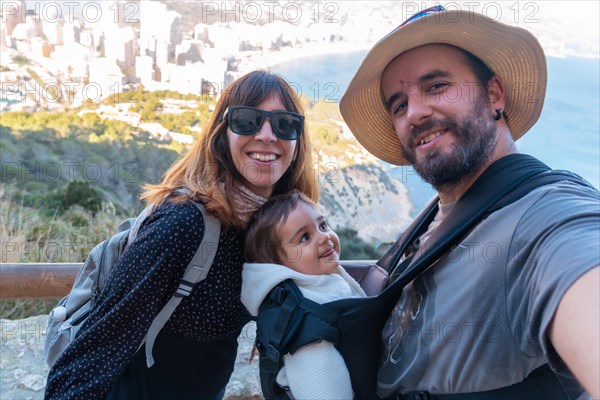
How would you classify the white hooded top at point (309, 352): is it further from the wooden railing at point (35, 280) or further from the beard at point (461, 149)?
the wooden railing at point (35, 280)

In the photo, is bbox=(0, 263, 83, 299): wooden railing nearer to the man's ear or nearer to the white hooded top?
the white hooded top

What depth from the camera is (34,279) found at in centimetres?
220

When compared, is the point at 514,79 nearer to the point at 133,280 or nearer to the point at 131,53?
the point at 133,280

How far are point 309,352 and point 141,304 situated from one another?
49cm

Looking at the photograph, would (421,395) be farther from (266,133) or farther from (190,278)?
(266,133)

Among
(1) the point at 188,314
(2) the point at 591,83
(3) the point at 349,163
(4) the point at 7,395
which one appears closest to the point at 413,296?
(1) the point at 188,314

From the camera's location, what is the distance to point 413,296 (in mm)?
1292

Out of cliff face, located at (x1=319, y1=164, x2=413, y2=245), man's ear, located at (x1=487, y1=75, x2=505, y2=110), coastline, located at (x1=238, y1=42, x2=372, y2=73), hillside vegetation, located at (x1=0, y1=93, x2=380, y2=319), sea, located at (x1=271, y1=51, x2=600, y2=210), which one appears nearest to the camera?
man's ear, located at (x1=487, y1=75, x2=505, y2=110)

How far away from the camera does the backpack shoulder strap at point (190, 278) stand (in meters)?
1.42

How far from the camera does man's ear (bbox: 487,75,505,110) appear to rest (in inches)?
61.6

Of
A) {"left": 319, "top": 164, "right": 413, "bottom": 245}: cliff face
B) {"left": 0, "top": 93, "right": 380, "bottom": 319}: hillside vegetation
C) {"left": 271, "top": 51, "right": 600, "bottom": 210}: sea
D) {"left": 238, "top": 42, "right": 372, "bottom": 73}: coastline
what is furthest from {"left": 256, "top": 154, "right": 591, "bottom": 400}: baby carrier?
{"left": 238, "top": 42, "right": 372, "bottom": 73}: coastline

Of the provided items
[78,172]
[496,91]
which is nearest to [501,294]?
[496,91]

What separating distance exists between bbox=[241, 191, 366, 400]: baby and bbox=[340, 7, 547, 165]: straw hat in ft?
1.73

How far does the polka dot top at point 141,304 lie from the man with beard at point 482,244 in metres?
0.55
